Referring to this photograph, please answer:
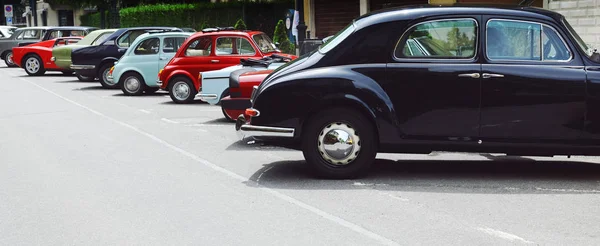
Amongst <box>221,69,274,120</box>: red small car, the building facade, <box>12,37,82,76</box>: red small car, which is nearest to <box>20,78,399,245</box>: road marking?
<box>221,69,274,120</box>: red small car

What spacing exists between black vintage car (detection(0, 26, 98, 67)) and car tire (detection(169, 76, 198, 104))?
13.4 m

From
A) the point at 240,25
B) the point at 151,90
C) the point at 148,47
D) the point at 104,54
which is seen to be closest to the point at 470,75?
the point at 148,47

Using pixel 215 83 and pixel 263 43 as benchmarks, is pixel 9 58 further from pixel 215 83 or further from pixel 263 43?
pixel 215 83

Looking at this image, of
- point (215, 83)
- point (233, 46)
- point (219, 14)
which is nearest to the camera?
point (215, 83)

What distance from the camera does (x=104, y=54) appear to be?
75.1 ft

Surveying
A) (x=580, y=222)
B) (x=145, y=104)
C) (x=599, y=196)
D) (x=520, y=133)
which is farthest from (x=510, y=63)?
(x=145, y=104)

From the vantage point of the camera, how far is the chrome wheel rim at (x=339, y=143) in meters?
8.15

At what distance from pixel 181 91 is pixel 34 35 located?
18.6 meters

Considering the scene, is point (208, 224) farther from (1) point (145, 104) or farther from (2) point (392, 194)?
(1) point (145, 104)

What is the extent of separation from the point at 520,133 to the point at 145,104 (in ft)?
35.7

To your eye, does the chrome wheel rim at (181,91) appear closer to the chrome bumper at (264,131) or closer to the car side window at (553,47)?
the chrome bumper at (264,131)

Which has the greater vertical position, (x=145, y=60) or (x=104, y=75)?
(x=145, y=60)

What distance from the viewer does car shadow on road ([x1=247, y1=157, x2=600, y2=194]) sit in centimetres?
790


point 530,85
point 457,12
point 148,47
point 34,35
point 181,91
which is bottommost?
point 181,91
